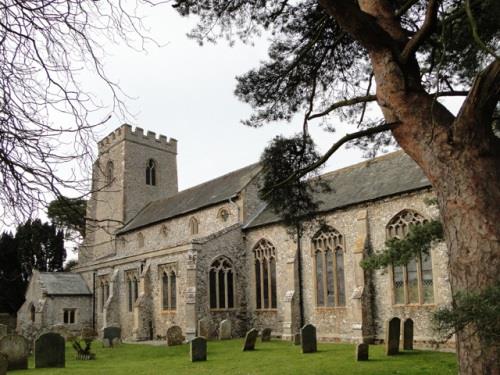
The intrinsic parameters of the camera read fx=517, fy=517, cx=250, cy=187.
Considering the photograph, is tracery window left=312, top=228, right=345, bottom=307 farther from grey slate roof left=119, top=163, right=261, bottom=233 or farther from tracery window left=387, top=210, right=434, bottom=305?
grey slate roof left=119, top=163, right=261, bottom=233

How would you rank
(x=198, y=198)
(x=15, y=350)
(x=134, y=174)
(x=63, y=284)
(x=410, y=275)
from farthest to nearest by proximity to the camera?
1. (x=134, y=174)
2. (x=63, y=284)
3. (x=198, y=198)
4. (x=410, y=275)
5. (x=15, y=350)

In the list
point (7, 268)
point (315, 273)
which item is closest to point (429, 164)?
point (315, 273)

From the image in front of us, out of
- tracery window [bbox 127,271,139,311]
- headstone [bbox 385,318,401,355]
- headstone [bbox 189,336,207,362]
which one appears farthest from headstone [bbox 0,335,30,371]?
tracery window [bbox 127,271,139,311]

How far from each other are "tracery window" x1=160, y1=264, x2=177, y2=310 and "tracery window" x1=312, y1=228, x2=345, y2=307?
6.70 metres

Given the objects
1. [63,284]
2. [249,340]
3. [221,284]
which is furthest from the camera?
[63,284]

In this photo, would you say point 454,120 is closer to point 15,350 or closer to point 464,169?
point 464,169

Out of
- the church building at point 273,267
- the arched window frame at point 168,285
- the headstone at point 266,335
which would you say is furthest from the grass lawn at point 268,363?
the arched window frame at point 168,285

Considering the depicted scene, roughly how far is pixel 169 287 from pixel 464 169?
63.7 ft

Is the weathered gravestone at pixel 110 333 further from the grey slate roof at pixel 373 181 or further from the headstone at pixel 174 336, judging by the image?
the grey slate roof at pixel 373 181

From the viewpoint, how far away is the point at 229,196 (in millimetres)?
24375

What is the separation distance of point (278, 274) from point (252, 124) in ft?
43.3

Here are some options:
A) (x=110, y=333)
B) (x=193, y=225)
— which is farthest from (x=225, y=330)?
(x=193, y=225)

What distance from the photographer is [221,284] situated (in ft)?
72.3

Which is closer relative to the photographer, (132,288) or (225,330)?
(225,330)
